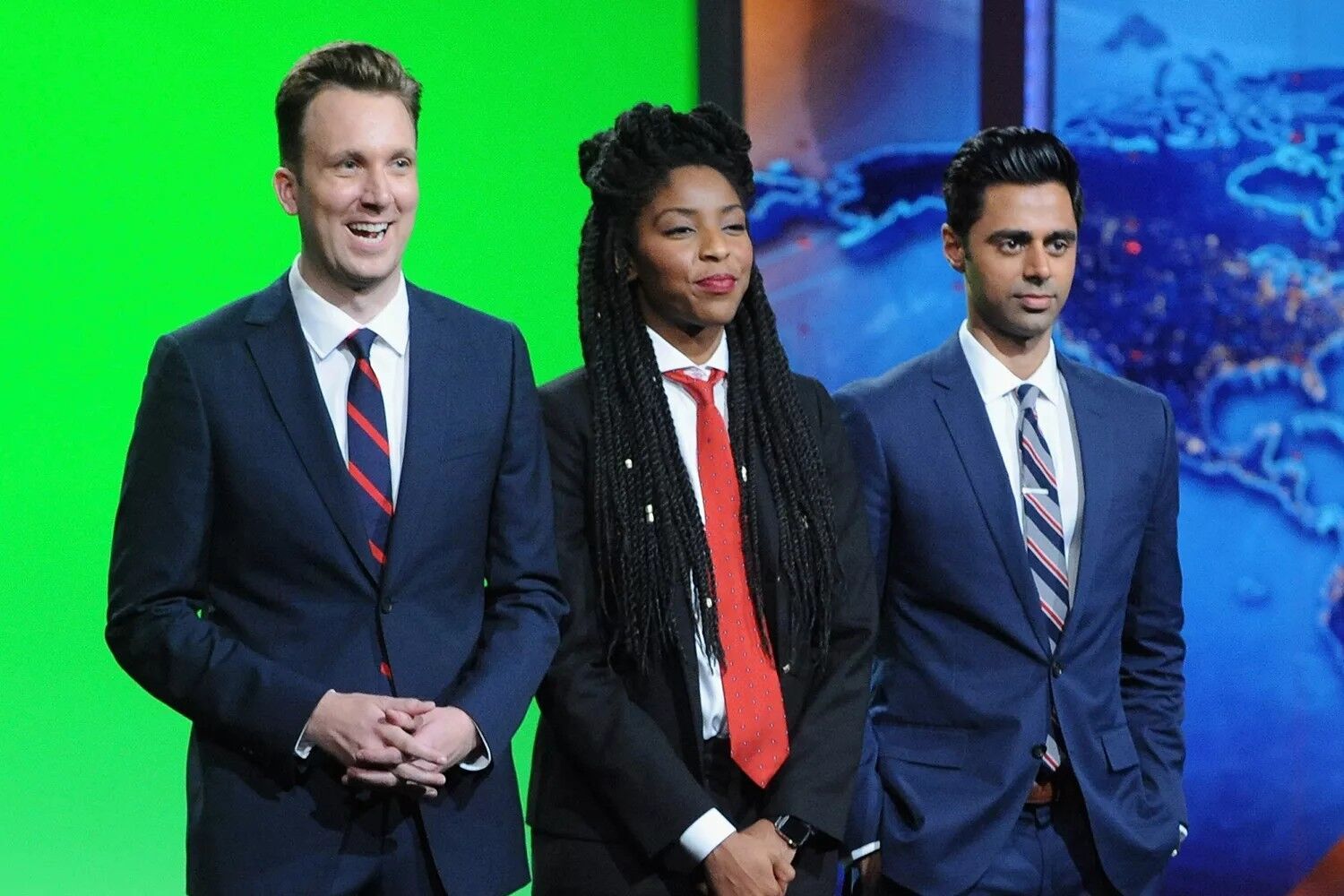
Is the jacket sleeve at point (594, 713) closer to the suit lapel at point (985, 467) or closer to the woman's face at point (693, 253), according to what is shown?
the woman's face at point (693, 253)

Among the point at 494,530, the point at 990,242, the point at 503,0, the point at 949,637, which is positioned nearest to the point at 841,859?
the point at 949,637

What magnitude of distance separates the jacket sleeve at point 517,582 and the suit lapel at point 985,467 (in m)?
0.69

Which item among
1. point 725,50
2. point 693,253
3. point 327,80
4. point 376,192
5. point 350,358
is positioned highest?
point 725,50

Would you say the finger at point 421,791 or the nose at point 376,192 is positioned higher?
the nose at point 376,192

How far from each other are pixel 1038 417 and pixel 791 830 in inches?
31.5

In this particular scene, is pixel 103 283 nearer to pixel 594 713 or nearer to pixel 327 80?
pixel 327 80

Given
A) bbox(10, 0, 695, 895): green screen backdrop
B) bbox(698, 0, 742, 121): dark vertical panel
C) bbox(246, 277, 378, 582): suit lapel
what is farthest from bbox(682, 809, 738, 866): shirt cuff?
bbox(698, 0, 742, 121): dark vertical panel

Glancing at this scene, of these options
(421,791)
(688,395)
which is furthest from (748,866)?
(688,395)

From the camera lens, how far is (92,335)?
11.9 ft

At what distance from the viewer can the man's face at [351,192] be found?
2354mm

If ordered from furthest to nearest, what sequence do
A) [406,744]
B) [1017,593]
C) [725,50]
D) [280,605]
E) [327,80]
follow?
[725,50] → [1017,593] → [327,80] → [280,605] → [406,744]

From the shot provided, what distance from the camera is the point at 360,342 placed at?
2.35 metres

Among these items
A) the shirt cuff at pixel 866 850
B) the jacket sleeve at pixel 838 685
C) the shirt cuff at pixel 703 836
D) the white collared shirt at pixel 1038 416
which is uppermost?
the white collared shirt at pixel 1038 416

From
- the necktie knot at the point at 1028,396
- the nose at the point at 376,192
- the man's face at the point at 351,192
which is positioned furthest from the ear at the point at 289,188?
the necktie knot at the point at 1028,396
